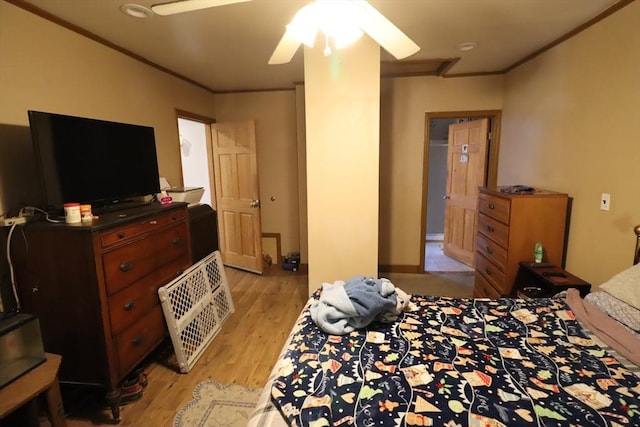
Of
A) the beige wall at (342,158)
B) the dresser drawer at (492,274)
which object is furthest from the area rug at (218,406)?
the dresser drawer at (492,274)

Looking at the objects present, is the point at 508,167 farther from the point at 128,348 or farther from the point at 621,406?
the point at 128,348

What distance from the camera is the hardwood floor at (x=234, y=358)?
195 centimetres

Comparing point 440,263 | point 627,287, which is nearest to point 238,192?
point 440,263

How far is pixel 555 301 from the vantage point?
1841 millimetres

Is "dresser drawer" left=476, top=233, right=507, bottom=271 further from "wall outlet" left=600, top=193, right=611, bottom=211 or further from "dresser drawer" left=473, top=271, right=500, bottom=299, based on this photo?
"wall outlet" left=600, top=193, right=611, bottom=211

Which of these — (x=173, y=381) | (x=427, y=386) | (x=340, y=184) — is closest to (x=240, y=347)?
(x=173, y=381)

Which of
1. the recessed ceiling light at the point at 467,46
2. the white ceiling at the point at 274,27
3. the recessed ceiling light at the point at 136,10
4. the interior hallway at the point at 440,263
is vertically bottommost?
the interior hallway at the point at 440,263

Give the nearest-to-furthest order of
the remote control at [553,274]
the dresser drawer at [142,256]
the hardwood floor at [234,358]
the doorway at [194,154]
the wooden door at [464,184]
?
the dresser drawer at [142,256] → the hardwood floor at [234,358] → the remote control at [553,274] → the wooden door at [464,184] → the doorway at [194,154]

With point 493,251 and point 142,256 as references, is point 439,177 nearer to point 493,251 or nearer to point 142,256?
point 493,251

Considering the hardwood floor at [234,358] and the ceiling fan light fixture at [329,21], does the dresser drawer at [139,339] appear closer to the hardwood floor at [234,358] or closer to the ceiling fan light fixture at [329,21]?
the hardwood floor at [234,358]

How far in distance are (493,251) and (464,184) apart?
1.74 meters

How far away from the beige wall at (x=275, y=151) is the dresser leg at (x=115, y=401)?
2833mm

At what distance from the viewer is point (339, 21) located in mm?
1368

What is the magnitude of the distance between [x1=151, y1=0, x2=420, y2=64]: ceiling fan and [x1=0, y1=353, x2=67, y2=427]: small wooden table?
1742 millimetres
